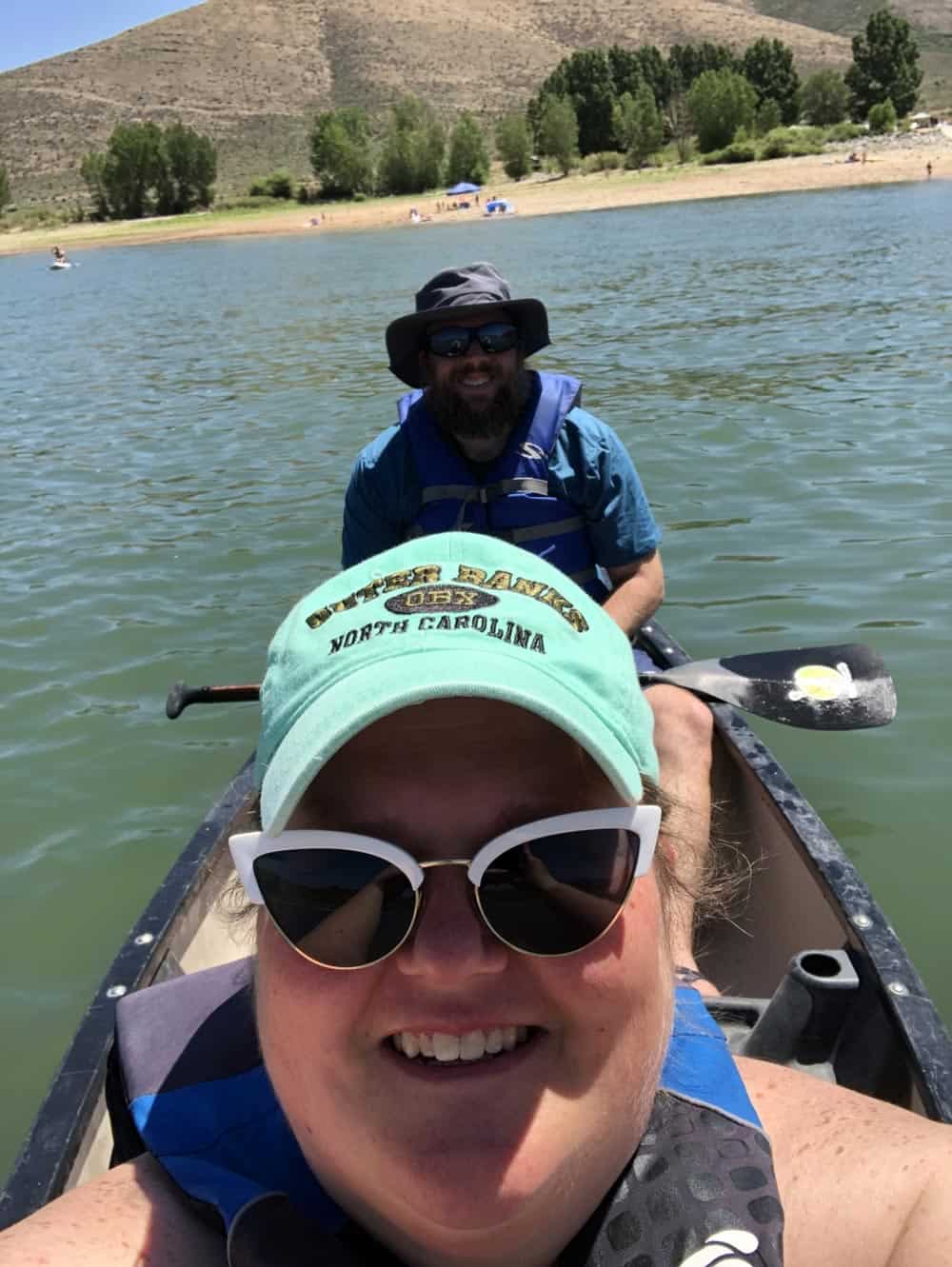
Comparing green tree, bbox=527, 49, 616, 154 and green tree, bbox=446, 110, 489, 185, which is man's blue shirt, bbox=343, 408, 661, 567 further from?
green tree, bbox=527, 49, 616, 154

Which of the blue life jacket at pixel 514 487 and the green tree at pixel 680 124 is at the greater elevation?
the green tree at pixel 680 124

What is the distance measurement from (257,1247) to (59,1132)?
1.14m

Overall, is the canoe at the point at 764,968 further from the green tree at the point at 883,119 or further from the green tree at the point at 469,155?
the green tree at the point at 469,155

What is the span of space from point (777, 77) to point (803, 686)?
318ft

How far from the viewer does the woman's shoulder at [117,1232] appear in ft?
4.27

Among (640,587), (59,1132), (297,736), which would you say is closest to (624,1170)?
(297,736)

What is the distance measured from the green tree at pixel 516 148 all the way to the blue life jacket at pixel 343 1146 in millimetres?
85403

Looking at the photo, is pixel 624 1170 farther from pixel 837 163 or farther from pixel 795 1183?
pixel 837 163

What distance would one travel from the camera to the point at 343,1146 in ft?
3.84

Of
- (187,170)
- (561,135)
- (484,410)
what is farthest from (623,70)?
(484,410)

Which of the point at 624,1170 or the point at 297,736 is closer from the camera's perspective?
the point at 297,736

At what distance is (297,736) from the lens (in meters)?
1.16

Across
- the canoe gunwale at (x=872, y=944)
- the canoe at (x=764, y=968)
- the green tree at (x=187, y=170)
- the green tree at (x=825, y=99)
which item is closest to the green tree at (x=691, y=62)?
the green tree at (x=825, y=99)

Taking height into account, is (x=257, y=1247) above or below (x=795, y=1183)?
above
